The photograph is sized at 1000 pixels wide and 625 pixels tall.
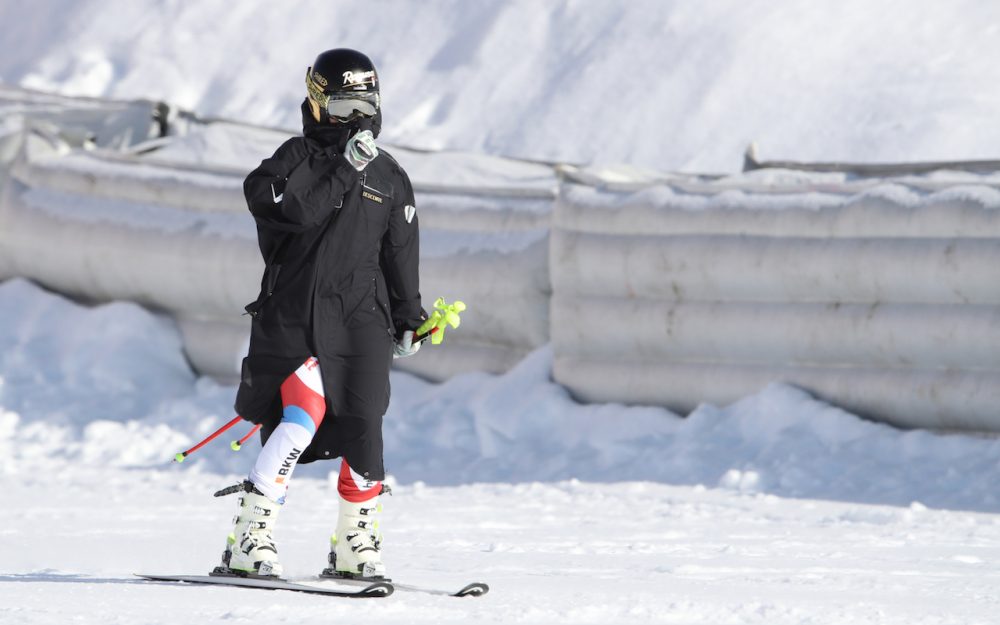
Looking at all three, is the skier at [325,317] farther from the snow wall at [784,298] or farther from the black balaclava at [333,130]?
the snow wall at [784,298]

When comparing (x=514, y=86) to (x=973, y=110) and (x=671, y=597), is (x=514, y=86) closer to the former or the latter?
(x=973, y=110)

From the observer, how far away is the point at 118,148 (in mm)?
8234

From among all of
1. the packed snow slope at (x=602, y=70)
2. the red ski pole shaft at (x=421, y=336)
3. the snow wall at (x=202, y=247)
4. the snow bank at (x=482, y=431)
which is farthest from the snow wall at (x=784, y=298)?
the packed snow slope at (x=602, y=70)

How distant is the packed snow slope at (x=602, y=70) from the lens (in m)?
11.6

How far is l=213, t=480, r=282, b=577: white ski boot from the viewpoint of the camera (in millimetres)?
3252

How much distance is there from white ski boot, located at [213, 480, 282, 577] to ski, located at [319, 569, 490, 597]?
148 mm

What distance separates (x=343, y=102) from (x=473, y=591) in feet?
3.31

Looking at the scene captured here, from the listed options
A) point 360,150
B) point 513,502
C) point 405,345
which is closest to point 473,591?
point 405,345

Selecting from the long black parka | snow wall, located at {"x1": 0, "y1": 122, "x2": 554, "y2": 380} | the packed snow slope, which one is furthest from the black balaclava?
the packed snow slope

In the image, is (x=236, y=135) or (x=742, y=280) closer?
(x=742, y=280)

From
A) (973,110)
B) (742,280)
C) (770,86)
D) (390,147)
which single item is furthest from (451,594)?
(770,86)

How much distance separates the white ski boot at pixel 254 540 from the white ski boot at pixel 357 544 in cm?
16

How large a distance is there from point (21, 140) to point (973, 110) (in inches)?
257

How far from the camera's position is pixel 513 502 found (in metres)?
5.21
